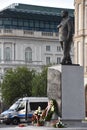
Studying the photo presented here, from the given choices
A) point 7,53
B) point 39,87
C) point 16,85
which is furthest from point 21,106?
point 7,53

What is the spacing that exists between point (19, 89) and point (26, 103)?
105 feet

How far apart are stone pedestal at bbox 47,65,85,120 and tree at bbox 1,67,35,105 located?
54.5 metres

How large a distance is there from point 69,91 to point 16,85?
5587 cm

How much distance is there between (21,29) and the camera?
120250 millimetres

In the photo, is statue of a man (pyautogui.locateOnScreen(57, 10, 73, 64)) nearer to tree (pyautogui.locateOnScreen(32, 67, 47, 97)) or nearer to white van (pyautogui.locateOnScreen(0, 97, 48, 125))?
white van (pyautogui.locateOnScreen(0, 97, 48, 125))

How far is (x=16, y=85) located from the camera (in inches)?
3356

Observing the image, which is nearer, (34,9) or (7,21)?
(7,21)

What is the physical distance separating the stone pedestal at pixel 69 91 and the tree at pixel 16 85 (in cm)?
5454

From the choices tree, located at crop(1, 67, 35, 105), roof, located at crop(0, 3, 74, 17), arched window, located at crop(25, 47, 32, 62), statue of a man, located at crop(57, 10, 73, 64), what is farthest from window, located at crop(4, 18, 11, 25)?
statue of a man, located at crop(57, 10, 73, 64)

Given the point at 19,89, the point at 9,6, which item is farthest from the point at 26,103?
the point at 9,6

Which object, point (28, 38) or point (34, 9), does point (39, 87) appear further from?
point (34, 9)

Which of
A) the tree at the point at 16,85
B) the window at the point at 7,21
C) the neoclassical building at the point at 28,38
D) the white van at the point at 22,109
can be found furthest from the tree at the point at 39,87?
the window at the point at 7,21

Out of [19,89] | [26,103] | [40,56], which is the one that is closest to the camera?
[26,103]

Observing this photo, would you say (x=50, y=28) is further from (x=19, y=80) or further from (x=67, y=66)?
(x=67, y=66)
